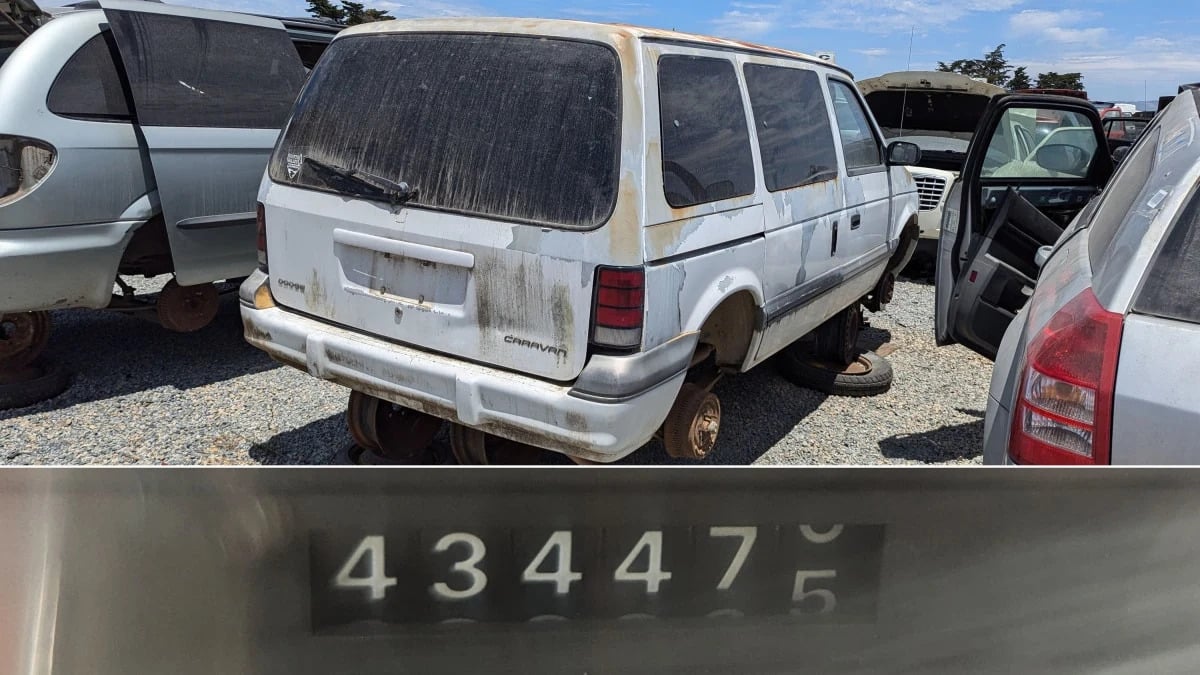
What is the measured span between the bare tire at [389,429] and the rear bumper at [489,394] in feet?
1.10

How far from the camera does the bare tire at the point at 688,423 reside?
3307 millimetres

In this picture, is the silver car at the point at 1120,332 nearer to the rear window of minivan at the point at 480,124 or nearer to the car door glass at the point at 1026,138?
the rear window of minivan at the point at 480,124

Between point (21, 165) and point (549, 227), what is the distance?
2.98 meters

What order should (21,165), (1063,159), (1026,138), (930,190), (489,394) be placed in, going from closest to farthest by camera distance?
1. (489,394)
2. (21,165)
3. (1063,159)
4. (1026,138)
5. (930,190)

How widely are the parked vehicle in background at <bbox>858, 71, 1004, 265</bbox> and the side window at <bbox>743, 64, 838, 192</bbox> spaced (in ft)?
14.9

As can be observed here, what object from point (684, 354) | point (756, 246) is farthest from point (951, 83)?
point (684, 354)

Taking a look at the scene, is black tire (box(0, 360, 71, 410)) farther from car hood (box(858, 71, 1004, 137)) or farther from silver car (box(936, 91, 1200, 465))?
car hood (box(858, 71, 1004, 137))

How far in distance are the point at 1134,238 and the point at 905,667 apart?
54.2 inches

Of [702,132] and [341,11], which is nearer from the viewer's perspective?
[702,132]

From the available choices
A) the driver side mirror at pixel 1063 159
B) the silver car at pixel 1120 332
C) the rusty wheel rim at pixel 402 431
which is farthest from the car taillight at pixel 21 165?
the driver side mirror at pixel 1063 159

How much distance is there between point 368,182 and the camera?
3.09 m

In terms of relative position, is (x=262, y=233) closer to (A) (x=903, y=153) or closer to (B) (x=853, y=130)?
(B) (x=853, y=130)

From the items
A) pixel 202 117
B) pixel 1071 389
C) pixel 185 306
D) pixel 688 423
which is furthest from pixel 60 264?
pixel 1071 389

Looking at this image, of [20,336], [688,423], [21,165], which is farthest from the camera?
[20,336]
